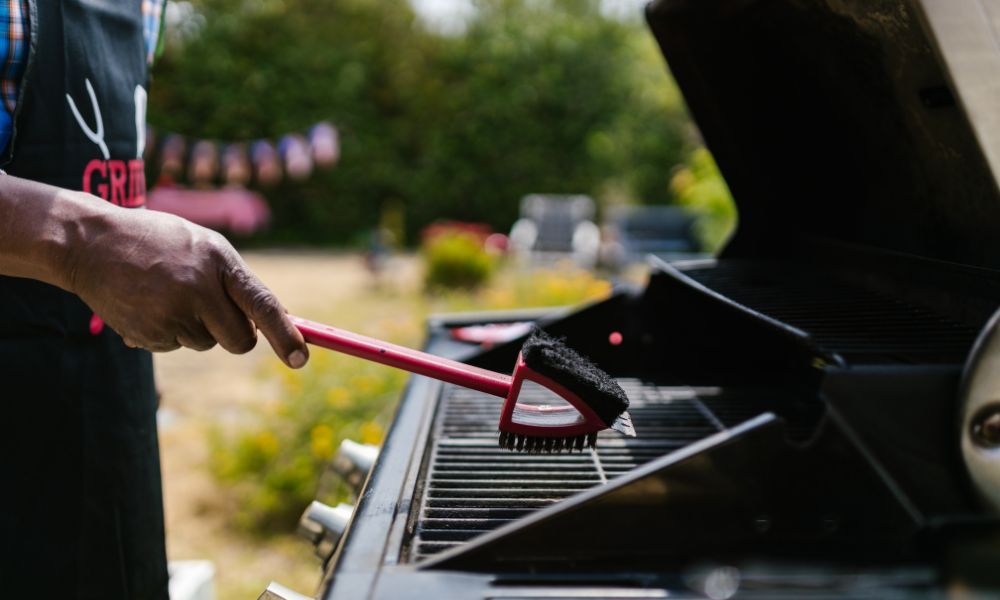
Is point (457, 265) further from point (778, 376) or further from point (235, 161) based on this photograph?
point (778, 376)

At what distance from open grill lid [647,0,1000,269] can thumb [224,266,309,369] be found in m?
0.86

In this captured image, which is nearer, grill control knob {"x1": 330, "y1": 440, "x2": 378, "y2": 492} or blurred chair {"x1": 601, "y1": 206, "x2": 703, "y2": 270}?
grill control knob {"x1": 330, "y1": 440, "x2": 378, "y2": 492}

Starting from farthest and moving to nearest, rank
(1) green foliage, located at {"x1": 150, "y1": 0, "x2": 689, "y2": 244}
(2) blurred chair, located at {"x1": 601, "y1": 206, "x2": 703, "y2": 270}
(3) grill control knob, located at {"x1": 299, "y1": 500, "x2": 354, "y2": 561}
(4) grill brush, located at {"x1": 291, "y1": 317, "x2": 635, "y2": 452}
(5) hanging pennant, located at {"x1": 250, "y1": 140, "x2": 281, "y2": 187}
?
(1) green foliage, located at {"x1": 150, "y1": 0, "x2": 689, "y2": 244}
(5) hanging pennant, located at {"x1": 250, "y1": 140, "x2": 281, "y2": 187}
(2) blurred chair, located at {"x1": 601, "y1": 206, "x2": 703, "y2": 270}
(3) grill control knob, located at {"x1": 299, "y1": 500, "x2": 354, "y2": 561}
(4) grill brush, located at {"x1": 291, "y1": 317, "x2": 635, "y2": 452}

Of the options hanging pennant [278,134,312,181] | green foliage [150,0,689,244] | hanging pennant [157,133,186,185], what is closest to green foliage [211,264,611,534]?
hanging pennant [157,133,186,185]

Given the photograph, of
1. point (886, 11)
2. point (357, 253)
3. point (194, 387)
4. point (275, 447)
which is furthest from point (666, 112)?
point (886, 11)

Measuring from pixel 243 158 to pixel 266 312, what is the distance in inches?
526

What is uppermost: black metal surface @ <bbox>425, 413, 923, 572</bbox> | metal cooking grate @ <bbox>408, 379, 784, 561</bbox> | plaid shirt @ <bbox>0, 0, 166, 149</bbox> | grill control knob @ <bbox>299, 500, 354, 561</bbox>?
plaid shirt @ <bbox>0, 0, 166, 149</bbox>

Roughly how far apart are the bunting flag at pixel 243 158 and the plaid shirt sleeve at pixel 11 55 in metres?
12.2

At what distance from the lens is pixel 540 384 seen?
110cm

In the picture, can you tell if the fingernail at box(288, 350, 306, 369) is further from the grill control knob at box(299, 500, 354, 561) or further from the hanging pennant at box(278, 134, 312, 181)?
the hanging pennant at box(278, 134, 312, 181)

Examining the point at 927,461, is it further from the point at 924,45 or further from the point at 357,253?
the point at 357,253

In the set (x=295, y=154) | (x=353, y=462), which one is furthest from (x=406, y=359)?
(x=295, y=154)

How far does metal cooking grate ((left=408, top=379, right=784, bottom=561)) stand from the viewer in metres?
1.11

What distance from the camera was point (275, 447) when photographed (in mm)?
3879
